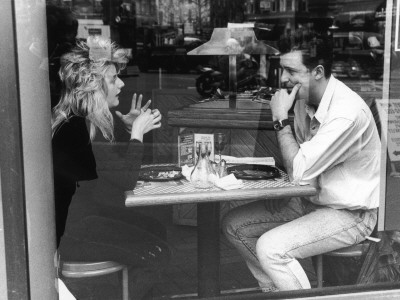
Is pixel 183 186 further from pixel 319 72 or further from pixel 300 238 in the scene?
pixel 319 72

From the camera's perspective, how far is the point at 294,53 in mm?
3082

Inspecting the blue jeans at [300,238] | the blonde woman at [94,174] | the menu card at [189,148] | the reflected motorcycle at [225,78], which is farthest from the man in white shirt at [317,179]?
the reflected motorcycle at [225,78]

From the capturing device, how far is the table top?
2.45 m

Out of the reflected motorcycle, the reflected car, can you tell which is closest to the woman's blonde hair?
the reflected motorcycle

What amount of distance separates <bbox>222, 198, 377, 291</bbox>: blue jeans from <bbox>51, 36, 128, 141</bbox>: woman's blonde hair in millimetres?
851

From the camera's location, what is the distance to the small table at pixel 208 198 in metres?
2.46

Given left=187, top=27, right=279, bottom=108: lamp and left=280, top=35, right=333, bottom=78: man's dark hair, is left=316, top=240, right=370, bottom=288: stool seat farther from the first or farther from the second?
left=187, top=27, right=279, bottom=108: lamp

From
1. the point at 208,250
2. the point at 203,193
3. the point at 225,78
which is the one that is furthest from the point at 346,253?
the point at 225,78

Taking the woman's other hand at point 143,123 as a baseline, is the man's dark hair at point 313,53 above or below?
above

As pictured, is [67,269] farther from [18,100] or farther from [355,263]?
[355,263]

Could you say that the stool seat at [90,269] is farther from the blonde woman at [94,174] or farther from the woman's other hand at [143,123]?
the woman's other hand at [143,123]

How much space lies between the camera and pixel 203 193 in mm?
2484

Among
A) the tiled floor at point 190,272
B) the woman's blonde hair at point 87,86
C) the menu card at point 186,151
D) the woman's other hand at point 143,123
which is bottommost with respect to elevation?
the tiled floor at point 190,272

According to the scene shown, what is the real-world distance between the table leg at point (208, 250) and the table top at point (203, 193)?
31 cm
